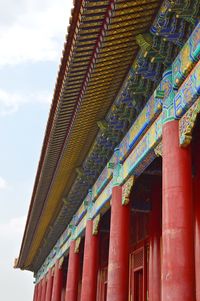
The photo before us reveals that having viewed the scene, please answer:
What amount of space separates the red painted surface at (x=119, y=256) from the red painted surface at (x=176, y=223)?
8.24 ft

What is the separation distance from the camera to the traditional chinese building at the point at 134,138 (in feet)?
17.1

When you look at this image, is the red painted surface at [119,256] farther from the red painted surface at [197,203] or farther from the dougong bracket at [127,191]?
the red painted surface at [197,203]

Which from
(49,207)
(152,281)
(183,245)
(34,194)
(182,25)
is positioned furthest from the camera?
(49,207)

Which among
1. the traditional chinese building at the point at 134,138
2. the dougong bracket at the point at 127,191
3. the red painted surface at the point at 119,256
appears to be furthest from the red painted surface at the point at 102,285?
the dougong bracket at the point at 127,191

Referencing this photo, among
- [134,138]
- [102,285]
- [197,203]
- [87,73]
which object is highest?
[87,73]

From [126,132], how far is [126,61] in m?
2.05

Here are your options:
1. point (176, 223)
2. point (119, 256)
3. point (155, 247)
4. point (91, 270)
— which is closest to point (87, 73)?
point (176, 223)

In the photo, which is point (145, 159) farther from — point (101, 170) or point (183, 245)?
point (101, 170)

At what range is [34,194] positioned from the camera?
14297 mm

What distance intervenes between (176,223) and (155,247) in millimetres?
3950

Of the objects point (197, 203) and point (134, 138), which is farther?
point (134, 138)

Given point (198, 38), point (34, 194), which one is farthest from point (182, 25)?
point (34, 194)

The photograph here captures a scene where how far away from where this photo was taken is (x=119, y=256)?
7.73 m

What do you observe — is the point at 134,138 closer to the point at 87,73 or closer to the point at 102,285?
the point at 87,73
